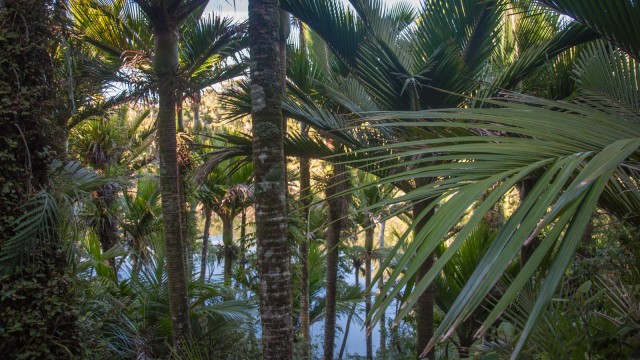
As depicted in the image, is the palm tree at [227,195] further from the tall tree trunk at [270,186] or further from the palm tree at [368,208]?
the tall tree trunk at [270,186]

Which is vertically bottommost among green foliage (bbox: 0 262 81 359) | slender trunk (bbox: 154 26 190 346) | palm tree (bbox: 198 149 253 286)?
green foliage (bbox: 0 262 81 359)

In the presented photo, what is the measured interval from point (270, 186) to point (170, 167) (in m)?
2.35

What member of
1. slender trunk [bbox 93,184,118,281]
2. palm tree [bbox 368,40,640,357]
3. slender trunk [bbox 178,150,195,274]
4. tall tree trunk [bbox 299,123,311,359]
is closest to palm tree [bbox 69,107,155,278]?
slender trunk [bbox 93,184,118,281]

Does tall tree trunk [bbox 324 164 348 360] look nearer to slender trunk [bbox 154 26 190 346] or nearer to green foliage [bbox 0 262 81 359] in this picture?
slender trunk [bbox 154 26 190 346]

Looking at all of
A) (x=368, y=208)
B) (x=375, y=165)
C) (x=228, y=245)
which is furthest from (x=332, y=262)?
(x=368, y=208)

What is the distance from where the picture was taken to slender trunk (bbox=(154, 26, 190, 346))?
5547mm

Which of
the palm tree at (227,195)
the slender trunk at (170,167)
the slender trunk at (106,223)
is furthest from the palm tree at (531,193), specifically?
the palm tree at (227,195)

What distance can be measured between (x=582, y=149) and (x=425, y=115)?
1.23 feet

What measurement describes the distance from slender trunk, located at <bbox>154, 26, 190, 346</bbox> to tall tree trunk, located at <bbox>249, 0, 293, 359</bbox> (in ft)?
6.71

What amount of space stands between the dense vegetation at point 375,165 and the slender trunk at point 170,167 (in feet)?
0.07

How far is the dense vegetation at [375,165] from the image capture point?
3.17 feet

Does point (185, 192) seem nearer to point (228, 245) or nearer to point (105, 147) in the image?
point (105, 147)

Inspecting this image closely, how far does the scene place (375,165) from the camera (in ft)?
13.6

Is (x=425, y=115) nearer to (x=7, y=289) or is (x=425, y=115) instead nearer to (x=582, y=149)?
(x=582, y=149)
